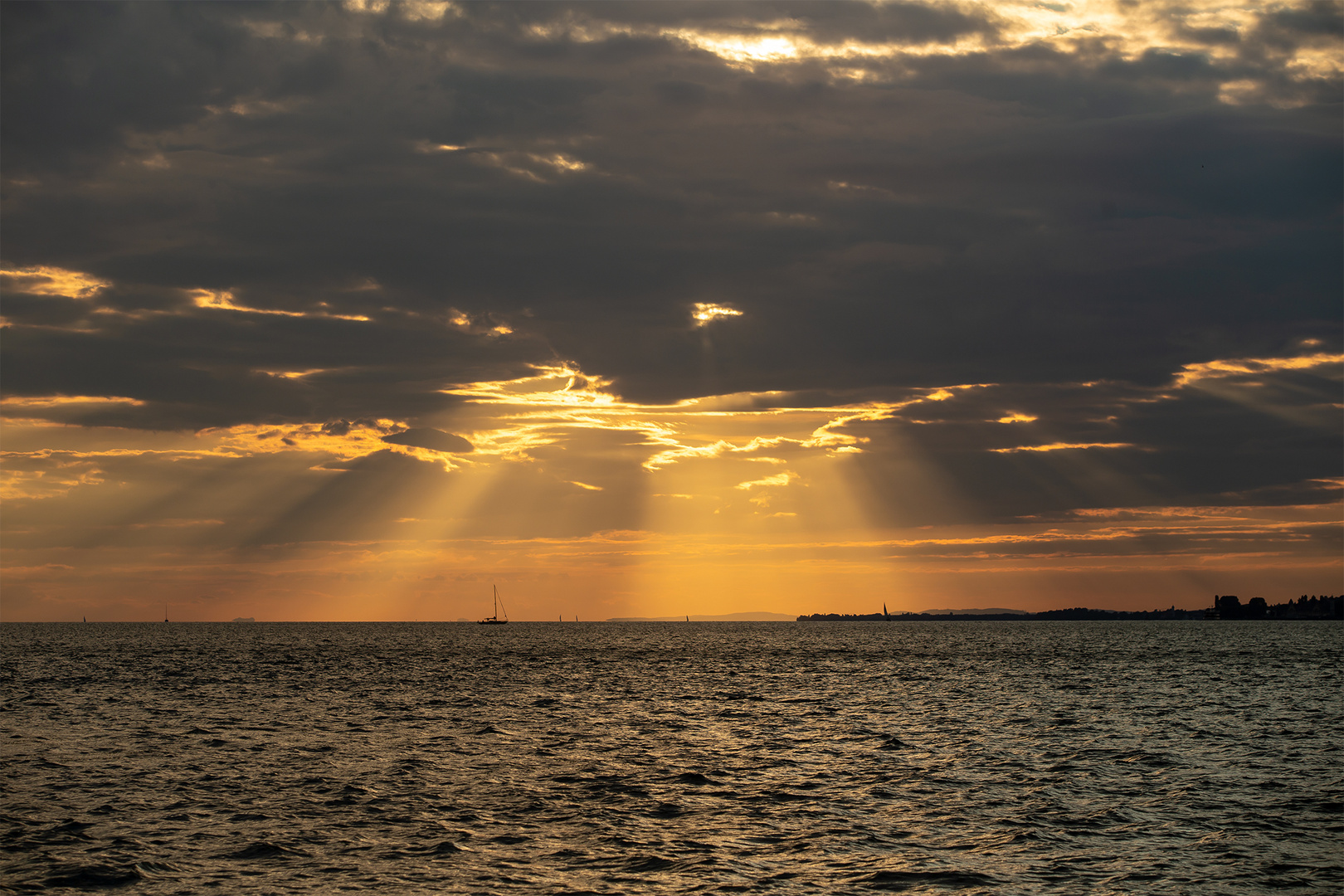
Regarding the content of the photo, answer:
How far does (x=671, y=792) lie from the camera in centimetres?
3969

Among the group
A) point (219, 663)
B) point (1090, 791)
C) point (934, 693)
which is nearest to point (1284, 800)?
point (1090, 791)

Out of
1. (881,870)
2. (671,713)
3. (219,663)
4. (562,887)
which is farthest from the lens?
(219,663)

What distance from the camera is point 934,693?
88.7 m

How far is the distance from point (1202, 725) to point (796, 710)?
25.4 metres

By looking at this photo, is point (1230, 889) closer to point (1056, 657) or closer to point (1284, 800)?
point (1284, 800)

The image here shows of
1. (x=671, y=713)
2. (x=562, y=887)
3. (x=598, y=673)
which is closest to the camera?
(x=562, y=887)

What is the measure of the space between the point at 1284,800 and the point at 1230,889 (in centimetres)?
1406

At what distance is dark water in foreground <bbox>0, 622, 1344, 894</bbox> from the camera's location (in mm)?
28016

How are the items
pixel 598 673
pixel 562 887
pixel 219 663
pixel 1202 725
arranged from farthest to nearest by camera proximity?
pixel 219 663, pixel 598 673, pixel 1202 725, pixel 562 887

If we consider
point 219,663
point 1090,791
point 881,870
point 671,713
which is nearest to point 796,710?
point 671,713

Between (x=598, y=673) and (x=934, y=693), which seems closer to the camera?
(x=934, y=693)

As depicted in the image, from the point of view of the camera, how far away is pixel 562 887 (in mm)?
26500

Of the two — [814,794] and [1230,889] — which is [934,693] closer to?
[814,794]

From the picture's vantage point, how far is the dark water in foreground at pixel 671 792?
28.0 metres
